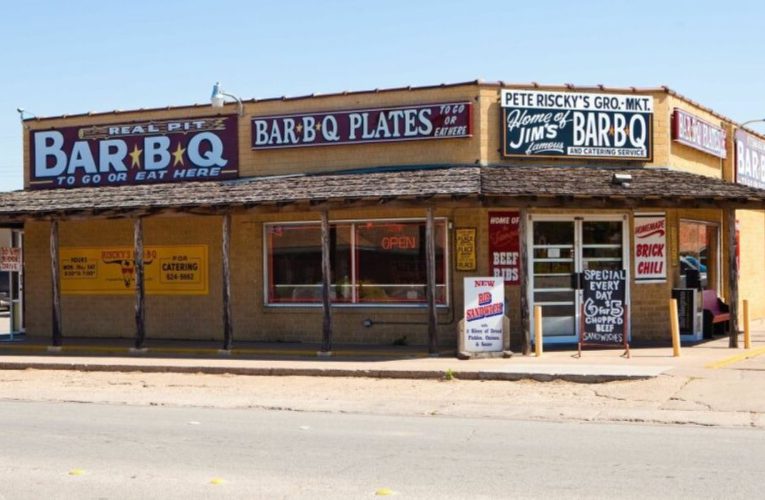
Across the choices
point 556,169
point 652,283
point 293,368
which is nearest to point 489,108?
point 556,169

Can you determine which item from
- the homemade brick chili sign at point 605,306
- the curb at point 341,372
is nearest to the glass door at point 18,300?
the curb at point 341,372

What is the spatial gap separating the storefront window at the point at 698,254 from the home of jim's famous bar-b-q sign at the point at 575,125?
7.27ft

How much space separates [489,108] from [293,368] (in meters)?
6.32

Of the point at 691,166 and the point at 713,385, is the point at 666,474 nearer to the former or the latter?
the point at 713,385

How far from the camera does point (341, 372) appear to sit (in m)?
16.6

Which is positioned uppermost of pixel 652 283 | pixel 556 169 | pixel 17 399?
pixel 556 169

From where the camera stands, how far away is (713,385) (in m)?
14.2

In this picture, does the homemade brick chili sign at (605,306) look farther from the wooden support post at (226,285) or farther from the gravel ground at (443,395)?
the wooden support post at (226,285)

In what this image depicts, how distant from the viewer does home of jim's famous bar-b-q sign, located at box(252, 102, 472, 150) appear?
19.6 meters

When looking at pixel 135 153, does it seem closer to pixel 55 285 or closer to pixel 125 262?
pixel 125 262

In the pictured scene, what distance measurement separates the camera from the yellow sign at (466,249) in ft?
63.5

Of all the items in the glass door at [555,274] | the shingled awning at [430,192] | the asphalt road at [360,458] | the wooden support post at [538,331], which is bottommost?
the asphalt road at [360,458]

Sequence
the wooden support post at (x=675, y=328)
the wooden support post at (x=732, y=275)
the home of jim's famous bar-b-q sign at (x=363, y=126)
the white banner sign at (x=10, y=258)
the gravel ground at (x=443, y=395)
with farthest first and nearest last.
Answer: the white banner sign at (x=10, y=258) < the home of jim's famous bar-b-q sign at (x=363, y=126) < the wooden support post at (x=732, y=275) < the wooden support post at (x=675, y=328) < the gravel ground at (x=443, y=395)

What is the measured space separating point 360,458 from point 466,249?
33.9 ft
